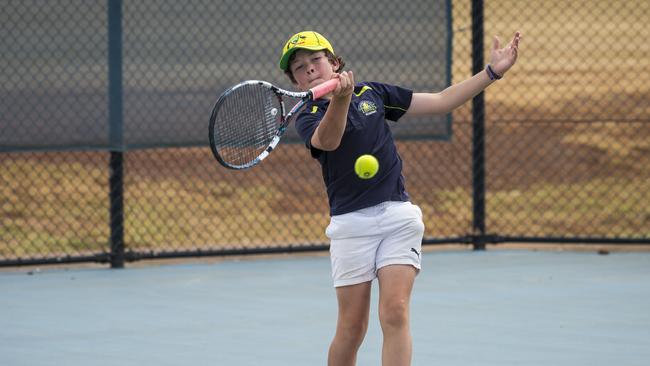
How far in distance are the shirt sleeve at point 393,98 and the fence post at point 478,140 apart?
4.28 metres

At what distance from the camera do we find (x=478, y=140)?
30.1 feet

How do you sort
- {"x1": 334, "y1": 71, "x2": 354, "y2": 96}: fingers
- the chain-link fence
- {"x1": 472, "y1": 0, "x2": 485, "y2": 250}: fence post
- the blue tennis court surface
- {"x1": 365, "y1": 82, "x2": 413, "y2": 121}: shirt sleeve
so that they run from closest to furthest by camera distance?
{"x1": 334, "y1": 71, "x2": 354, "y2": 96}: fingers → {"x1": 365, "y1": 82, "x2": 413, "y2": 121}: shirt sleeve → the blue tennis court surface → the chain-link fence → {"x1": 472, "y1": 0, "x2": 485, "y2": 250}: fence post

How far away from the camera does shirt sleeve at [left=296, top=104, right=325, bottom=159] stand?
15.0 feet

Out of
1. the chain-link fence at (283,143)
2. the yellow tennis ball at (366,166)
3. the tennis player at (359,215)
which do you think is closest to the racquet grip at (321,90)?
the tennis player at (359,215)

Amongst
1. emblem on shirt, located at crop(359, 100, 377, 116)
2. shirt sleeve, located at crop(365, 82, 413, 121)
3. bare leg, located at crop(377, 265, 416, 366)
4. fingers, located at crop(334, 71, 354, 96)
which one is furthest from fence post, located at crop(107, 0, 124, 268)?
fingers, located at crop(334, 71, 354, 96)

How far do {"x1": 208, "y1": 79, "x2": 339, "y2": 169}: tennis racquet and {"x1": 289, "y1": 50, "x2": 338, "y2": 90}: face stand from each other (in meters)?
0.10

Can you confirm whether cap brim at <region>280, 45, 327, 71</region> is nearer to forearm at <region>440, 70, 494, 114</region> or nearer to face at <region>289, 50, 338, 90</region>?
face at <region>289, 50, 338, 90</region>

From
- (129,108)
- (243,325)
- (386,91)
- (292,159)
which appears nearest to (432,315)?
(243,325)

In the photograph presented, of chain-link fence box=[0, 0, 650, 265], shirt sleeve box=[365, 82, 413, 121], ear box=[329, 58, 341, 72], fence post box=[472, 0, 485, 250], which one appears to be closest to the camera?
ear box=[329, 58, 341, 72]

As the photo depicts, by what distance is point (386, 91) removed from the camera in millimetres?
4789

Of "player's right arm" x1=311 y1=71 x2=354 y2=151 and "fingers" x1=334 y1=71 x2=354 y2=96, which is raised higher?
"fingers" x1=334 y1=71 x2=354 y2=96

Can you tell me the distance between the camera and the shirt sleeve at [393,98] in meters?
4.78

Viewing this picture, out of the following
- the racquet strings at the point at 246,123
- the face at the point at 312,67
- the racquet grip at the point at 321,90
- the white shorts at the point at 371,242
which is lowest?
the white shorts at the point at 371,242

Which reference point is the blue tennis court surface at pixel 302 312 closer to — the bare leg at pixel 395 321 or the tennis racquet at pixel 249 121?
the bare leg at pixel 395 321
